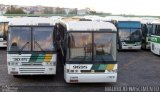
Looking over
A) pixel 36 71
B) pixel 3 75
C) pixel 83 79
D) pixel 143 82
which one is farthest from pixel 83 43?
pixel 3 75

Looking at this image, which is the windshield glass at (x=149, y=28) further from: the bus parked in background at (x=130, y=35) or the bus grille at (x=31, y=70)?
the bus grille at (x=31, y=70)

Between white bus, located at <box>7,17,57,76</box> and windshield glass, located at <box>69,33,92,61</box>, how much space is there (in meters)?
1.06

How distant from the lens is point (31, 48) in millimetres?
14344

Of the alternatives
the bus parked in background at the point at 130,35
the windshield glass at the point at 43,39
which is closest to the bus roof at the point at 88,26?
the windshield glass at the point at 43,39

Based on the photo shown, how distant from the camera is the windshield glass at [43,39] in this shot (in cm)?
1444

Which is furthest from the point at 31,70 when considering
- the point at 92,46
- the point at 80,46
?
the point at 92,46

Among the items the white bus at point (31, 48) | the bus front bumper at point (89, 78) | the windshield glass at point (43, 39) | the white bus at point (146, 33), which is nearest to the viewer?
the bus front bumper at point (89, 78)

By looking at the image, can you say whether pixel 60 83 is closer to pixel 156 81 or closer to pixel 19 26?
pixel 19 26

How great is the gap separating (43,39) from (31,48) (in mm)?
631

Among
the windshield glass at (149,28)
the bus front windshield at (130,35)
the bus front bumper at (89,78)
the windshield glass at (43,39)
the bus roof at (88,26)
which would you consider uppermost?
the bus roof at (88,26)

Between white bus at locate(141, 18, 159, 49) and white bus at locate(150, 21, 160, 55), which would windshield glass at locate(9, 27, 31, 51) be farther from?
white bus at locate(141, 18, 159, 49)

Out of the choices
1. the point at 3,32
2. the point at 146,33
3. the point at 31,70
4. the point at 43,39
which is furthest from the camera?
the point at 146,33

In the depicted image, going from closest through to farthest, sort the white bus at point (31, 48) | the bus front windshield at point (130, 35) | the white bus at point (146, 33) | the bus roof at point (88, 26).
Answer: the bus roof at point (88, 26) < the white bus at point (31, 48) < the white bus at point (146, 33) < the bus front windshield at point (130, 35)

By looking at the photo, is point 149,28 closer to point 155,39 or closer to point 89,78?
point 155,39
